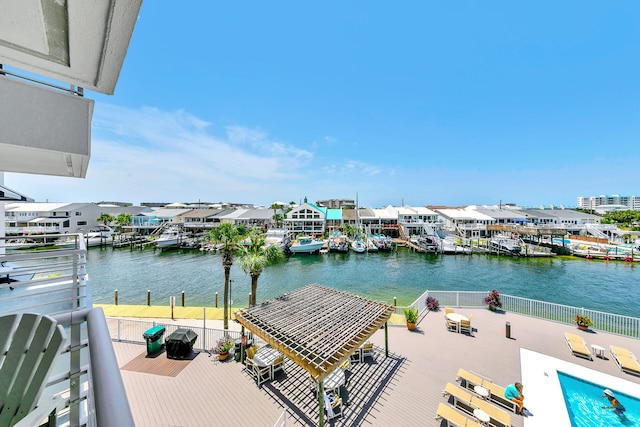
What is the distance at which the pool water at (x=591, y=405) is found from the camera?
638 centimetres

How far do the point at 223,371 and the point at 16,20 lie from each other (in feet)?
30.6

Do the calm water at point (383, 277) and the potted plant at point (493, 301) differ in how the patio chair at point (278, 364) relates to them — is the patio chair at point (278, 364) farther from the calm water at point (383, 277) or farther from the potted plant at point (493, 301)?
the potted plant at point (493, 301)

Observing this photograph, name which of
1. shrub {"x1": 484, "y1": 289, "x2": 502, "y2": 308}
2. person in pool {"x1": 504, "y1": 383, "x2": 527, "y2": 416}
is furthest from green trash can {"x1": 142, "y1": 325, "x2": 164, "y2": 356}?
shrub {"x1": 484, "y1": 289, "x2": 502, "y2": 308}

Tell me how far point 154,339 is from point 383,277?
2135 cm

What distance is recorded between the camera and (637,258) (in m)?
31.7

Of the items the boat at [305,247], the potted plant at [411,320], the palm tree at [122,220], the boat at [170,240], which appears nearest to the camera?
the potted plant at [411,320]

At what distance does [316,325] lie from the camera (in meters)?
7.86

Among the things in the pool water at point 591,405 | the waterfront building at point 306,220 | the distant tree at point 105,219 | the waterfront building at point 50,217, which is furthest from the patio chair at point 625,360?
the distant tree at point 105,219

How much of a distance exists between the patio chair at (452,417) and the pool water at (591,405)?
114 inches

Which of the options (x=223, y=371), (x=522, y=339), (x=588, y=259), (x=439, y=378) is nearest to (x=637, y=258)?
(x=588, y=259)

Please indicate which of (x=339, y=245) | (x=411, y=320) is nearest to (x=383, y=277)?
(x=339, y=245)

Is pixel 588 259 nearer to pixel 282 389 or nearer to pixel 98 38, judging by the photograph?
pixel 282 389

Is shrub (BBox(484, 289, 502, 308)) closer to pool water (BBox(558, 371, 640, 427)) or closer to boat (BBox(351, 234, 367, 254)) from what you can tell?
pool water (BBox(558, 371, 640, 427))

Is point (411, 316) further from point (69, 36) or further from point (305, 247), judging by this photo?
point (305, 247)
